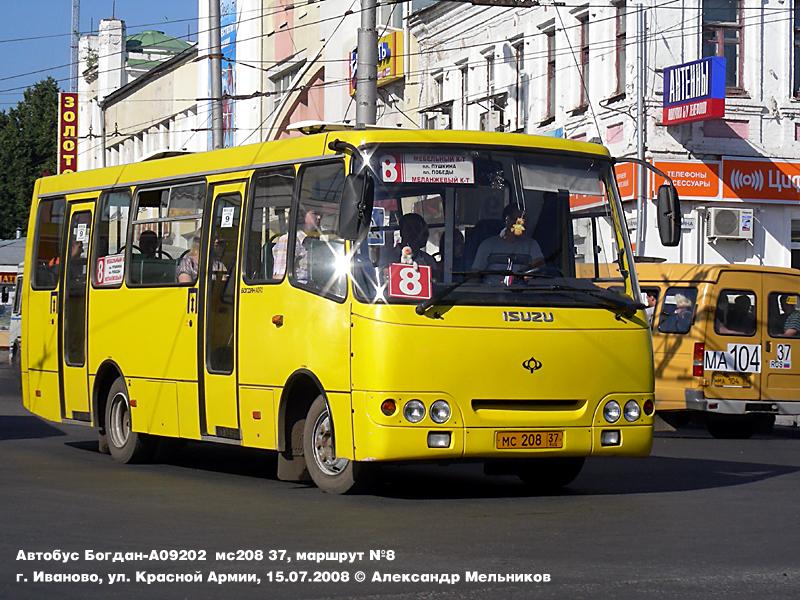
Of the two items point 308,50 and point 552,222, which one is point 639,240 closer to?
point 552,222

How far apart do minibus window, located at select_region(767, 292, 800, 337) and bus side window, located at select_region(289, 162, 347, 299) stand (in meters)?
11.7

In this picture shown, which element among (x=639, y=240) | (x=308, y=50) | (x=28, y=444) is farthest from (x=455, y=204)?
(x=308, y=50)

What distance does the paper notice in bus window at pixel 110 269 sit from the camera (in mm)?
17141

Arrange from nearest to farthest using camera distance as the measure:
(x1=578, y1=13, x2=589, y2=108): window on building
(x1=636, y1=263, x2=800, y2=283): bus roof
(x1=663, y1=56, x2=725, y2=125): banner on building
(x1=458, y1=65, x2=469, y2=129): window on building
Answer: (x1=636, y1=263, x2=800, y2=283): bus roof < (x1=663, y1=56, x2=725, y2=125): banner on building < (x1=578, y1=13, x2=589, y2=108): window on building < (x1=458, y1=65, x2=469, y2=129): window on building

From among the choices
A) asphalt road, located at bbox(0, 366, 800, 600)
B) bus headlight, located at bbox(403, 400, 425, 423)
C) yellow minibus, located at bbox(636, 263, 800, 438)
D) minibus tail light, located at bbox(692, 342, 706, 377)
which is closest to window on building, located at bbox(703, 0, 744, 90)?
yellow minibus, located at bbox(636, 263, 800, 438)

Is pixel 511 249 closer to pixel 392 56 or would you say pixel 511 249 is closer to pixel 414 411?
pixel 414 411

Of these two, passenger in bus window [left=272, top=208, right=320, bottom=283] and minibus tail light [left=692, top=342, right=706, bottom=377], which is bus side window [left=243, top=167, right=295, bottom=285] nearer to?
passenger in bus window [left=272, top=208, right=320, bottom=283]

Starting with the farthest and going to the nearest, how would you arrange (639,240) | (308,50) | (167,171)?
(308,50) < (639,240) < (167,171)

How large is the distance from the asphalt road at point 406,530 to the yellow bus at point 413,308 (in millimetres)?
493

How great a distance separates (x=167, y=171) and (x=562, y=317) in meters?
4.98

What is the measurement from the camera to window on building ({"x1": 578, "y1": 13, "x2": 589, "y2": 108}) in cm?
3697

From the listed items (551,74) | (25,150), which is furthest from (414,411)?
(25,150)

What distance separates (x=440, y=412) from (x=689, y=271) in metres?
12.0

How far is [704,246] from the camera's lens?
115 feet
